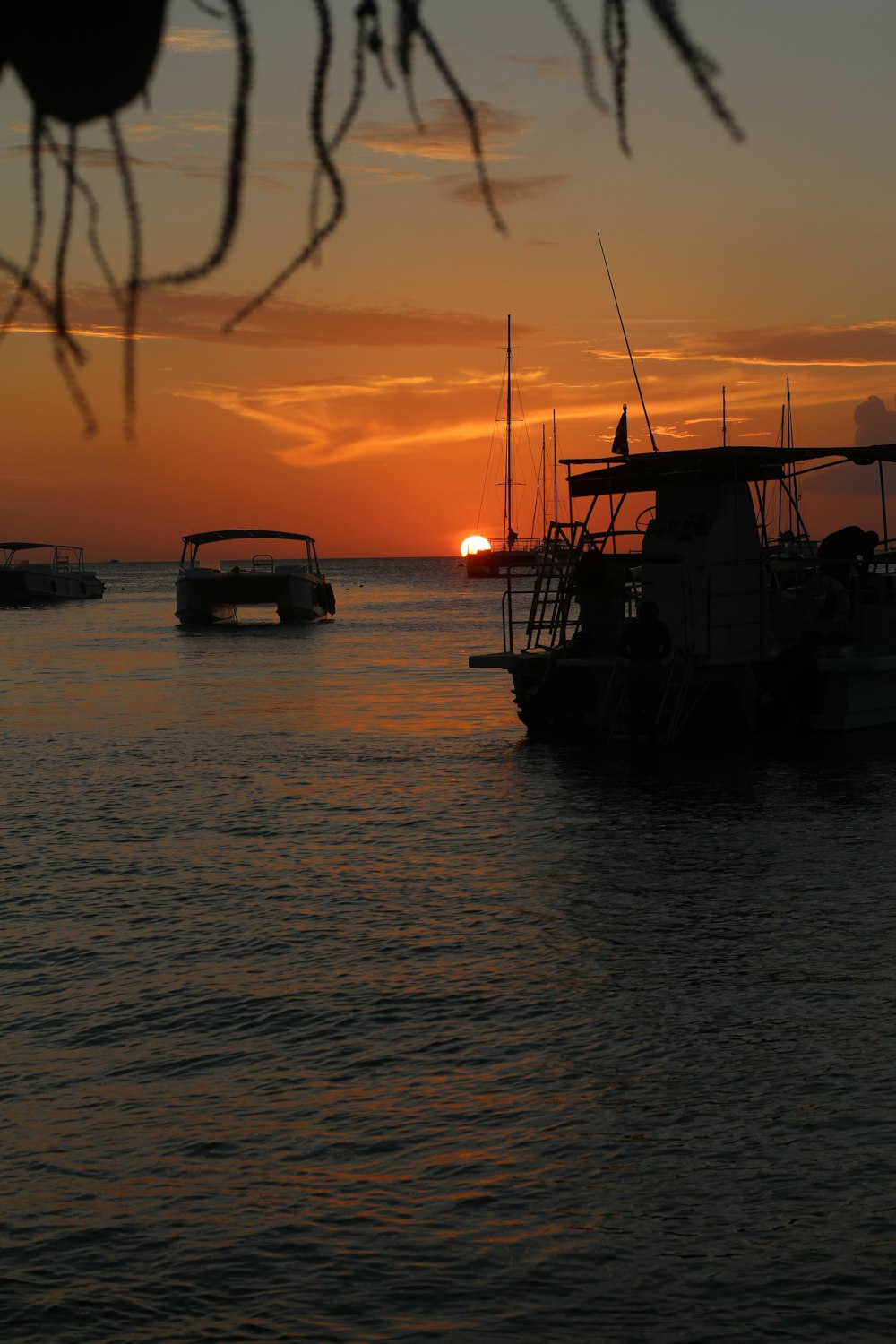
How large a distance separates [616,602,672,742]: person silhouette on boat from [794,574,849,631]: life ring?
3.33 metres

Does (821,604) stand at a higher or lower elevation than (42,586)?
lower

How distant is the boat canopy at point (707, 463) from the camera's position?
2367 cm

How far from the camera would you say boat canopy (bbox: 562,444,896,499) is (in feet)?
77.7

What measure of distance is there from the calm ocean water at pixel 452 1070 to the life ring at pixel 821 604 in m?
7.18

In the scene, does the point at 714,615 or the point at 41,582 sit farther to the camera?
the point at 41,582

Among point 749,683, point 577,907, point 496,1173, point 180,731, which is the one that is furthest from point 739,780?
point 496,1173

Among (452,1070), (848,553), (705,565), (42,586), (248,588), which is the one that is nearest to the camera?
(452,1070)

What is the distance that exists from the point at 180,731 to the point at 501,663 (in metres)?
6.55

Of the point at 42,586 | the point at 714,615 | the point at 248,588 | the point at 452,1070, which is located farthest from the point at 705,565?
the point at 42,586

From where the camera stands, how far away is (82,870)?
50.6 feet

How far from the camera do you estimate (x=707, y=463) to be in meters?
24.1

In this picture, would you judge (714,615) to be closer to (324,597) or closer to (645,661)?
(645,661)

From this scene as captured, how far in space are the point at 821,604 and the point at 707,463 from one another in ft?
14.3

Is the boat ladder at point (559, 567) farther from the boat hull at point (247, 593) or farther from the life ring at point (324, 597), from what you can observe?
the life ring at point (324, 597)
